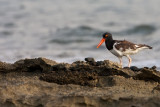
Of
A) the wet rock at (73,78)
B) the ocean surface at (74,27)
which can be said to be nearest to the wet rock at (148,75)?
the wet rock at (73,78)

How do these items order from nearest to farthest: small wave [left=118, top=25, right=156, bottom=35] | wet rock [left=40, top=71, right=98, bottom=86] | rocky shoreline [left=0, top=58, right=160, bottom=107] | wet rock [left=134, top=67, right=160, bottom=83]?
rocky shoreline [left=0, top=58, right=160, bottom=107], wet rock [left=40, top=71, right=98, bottom=86], wet rock [left=134, top=67, right=160, bottom=83], small wave [left=118, top=25, right=156, bottom=35]

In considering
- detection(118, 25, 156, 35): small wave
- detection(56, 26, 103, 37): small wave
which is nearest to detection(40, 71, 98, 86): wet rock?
detection(56, 26, 103, 37): small wave

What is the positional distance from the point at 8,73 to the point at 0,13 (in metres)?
14.1

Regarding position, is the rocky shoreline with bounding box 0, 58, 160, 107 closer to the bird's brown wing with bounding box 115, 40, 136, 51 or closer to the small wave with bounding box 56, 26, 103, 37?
the bird's brown wing with bounding box 115, 40, 136, 51

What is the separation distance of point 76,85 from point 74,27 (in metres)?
11.5

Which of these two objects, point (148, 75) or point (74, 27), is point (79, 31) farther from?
point (148, 75)

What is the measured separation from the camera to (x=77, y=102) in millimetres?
4375

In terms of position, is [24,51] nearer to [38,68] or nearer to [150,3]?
[38,68]

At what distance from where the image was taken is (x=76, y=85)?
5.10m

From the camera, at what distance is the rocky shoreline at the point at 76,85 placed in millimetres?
4379

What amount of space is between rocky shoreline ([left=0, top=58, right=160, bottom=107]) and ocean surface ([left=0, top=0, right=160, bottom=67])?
12.7 feet

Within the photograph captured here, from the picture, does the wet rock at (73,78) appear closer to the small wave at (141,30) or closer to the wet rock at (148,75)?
the wet rock at (148,75)

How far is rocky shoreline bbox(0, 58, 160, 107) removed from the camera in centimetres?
438

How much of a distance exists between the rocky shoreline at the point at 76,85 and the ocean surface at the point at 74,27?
3.86m
